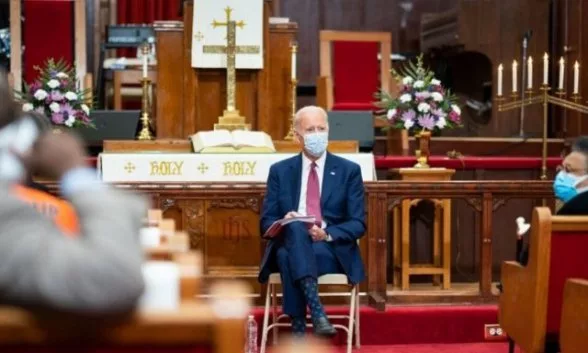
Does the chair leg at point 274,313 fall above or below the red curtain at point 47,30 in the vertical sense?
below

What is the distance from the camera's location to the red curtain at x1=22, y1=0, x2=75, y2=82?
10.6 m

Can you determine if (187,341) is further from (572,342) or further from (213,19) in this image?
(213,19)

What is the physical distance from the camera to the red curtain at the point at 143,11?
12.3 m

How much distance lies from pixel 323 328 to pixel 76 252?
3.79 metres

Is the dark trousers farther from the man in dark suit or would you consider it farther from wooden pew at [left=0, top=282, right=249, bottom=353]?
wooden pew at [left=0, top=282, right=249, bottom=353]

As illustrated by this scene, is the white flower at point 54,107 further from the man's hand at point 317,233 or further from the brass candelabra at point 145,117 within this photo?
the man's hand at point 317,233

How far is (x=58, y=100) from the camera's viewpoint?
7.30m

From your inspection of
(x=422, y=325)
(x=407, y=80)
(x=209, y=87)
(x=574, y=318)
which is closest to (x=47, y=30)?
(x=209, y=87)

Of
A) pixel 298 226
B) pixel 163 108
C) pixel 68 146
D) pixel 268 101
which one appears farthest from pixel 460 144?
pixel 68 146

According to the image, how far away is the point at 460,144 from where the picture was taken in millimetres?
9781

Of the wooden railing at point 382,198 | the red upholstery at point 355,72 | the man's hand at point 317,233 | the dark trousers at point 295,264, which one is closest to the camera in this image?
Result: the dark trousers at point 295,264

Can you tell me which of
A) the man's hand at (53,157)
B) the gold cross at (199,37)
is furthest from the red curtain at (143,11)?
the man's hand at (53,157)

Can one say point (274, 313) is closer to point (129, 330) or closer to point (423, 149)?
point (423, 149)

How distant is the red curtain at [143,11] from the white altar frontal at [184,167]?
5.79m
